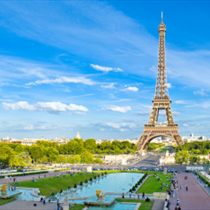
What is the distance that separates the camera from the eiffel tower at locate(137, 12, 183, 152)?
10831cm

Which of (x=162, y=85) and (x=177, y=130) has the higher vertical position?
(x=162, y=85)

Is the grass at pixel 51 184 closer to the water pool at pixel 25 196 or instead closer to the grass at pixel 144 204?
the water pool at pixel 25 196

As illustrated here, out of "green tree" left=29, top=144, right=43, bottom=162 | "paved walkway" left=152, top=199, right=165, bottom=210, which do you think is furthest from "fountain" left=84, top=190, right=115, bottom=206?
"green tree" left=29, top=144, right=43, bottom=162

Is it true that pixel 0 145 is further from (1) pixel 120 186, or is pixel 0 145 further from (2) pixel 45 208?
(2) pixel 45 208

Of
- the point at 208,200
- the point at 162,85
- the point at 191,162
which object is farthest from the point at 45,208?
the point at 162,85

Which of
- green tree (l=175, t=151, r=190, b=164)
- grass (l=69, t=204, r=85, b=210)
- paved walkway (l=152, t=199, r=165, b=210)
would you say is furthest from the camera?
green tree (l=175, t=151, r=190, b=164)

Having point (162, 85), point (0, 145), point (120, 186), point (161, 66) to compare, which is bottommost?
point (120, 186)

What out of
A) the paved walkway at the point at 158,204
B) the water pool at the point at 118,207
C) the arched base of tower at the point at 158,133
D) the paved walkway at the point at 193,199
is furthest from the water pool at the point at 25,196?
the arched base of tower at the point at 158,133

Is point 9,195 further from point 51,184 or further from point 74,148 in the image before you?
point 74,148

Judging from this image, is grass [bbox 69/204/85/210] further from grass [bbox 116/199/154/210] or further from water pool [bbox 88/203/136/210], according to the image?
grass [bbox 116/199/154/210]

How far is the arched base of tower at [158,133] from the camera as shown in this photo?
354ft

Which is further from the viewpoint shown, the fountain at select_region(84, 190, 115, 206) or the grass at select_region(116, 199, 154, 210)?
the fountain at select_region(84, 190, 115, 206)

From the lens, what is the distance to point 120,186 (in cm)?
4662

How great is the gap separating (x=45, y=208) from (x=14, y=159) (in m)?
39.4
